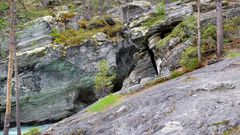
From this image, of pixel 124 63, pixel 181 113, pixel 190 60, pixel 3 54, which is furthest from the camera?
pixel 124 63

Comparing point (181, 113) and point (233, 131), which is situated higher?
point (233, 131)

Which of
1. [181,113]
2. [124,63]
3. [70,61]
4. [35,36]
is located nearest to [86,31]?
[70,61]

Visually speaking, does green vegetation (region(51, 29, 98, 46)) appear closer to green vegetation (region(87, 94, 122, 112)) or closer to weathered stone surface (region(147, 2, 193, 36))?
weathered stone surface (region(147, 2, 193, 36))

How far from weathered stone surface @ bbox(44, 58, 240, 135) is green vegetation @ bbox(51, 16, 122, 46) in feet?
69.0

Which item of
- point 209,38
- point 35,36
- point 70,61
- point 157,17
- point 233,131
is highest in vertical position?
point 157,17

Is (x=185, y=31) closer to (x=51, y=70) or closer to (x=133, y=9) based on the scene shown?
(x=133, y=9)

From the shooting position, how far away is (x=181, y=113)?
12.2 m

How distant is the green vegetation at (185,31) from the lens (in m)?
29.7

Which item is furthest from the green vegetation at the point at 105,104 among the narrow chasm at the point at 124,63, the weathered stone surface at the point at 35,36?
the narrow chasm at the point at 124,63

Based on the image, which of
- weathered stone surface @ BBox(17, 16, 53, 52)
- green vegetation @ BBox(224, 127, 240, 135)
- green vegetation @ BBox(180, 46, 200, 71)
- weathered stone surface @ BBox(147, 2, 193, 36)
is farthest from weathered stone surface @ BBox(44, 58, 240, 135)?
weathered stone surface @ BBox(17, 16, 53, 52)

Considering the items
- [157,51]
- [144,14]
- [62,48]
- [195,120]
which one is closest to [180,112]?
[195,120]

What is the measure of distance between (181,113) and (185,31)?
2079 centimetres

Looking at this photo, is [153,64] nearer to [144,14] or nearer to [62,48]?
[144,14]

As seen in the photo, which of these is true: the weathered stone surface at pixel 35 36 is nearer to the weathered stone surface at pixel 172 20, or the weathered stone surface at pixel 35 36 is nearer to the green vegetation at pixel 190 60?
the weathered stone surface at pixel 172 20
